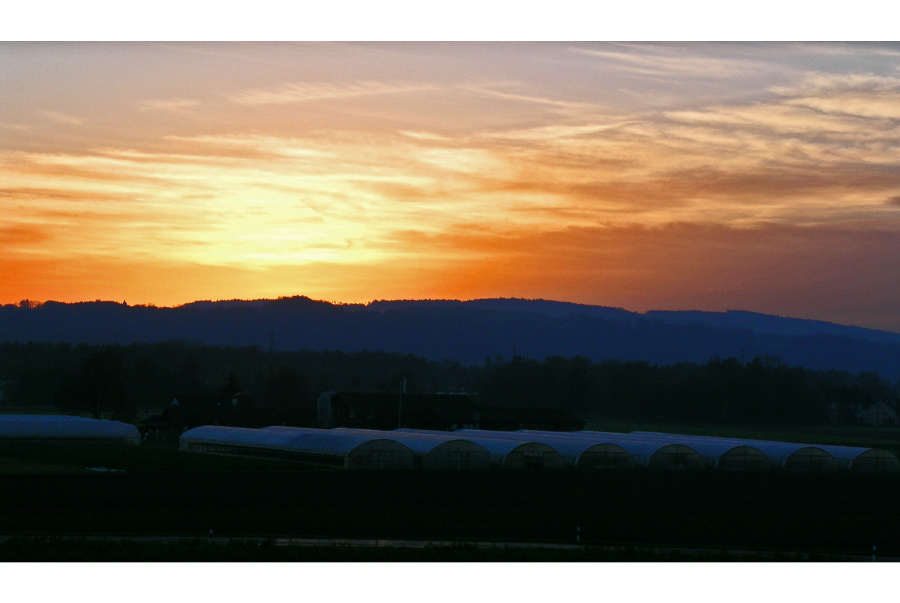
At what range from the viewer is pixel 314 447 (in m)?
54.7

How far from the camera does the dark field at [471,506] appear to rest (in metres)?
26.5

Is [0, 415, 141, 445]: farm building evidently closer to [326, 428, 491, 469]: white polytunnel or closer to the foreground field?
[326, 428, 491, 469]: white polytunnel

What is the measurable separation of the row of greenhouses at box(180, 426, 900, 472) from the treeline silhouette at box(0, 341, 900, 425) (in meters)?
44.5

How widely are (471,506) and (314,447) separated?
2357 cm

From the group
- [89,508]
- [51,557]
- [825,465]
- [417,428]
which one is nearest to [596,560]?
[51,557]

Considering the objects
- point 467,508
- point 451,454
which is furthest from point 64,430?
point 467,508

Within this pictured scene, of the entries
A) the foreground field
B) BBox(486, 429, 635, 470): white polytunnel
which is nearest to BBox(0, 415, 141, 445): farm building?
the foreground field

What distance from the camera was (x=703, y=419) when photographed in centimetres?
11312

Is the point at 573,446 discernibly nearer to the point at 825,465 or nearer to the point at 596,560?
the point at 825,465

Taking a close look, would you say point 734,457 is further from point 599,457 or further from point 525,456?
point 525,456

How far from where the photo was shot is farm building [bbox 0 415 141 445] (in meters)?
71.9

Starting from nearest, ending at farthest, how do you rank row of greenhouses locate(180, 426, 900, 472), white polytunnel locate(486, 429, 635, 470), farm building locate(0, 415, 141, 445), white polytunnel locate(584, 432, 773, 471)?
row of greenhouses locate(180, 426, 900, 472) < white polytunnel locate(486, 429, 635, 470) < white polytunnel locate(584, 432, 773, 471) < farm building locate(0, 415, 141, 445)

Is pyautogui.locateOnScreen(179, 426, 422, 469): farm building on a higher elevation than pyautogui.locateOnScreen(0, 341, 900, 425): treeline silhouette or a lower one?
lower

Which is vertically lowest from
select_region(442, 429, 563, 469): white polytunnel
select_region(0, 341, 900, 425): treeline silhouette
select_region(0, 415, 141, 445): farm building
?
select_region(0, 415, 141, 445): farm building
